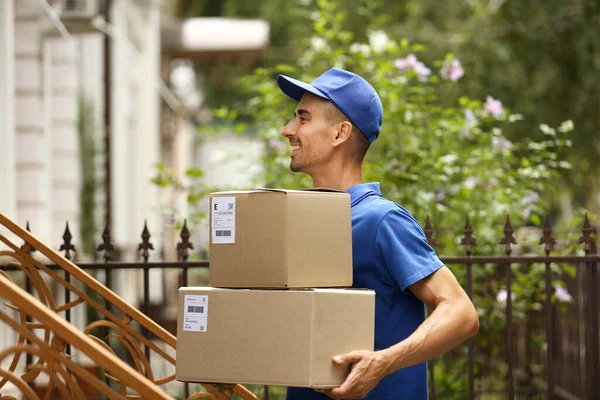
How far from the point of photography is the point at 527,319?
6.56 metres

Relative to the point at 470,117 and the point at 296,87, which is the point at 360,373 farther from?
the point at 470,117

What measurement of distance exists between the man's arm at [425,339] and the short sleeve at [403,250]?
0.04 meters

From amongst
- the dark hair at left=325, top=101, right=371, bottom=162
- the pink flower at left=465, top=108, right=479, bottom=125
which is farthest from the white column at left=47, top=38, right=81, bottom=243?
the dark hair at left=325, top=101, right=371, bottom=162

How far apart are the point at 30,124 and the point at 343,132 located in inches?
247

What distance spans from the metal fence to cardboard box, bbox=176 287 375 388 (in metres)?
1.78

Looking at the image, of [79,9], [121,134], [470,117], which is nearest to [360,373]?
[470,117]

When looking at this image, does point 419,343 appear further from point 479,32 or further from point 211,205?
point 479,32

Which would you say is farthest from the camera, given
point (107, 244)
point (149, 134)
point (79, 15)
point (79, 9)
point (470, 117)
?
point (149, 134)

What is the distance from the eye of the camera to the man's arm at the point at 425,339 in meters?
2.36

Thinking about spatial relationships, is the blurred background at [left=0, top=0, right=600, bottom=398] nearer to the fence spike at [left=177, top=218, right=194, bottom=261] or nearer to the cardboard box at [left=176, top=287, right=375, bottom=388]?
the fence spike at [left=177, top=218, right=194, bottom=261]

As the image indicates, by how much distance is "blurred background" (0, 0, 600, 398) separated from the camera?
6199mm

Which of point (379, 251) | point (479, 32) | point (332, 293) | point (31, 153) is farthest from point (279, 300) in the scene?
point (479, 32)

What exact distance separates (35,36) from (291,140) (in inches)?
254

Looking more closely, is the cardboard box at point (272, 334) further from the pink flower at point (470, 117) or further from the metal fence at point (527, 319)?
the pink flower at point (470, 117)
